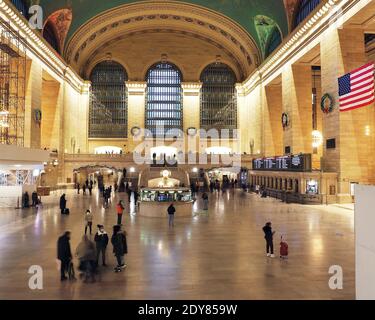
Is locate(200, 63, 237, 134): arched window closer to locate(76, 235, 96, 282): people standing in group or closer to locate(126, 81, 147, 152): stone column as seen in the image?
locate(126, 81, 147, 152): stone column

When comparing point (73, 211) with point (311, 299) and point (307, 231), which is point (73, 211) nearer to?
point (307, 231)

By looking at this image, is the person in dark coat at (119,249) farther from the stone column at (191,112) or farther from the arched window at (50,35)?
the stone column at (191,112)

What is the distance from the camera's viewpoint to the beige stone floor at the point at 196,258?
6.36 metres

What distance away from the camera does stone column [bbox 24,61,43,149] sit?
25.0m

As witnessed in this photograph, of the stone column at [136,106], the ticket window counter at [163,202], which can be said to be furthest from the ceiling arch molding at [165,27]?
the ticket window counter at [163,202]

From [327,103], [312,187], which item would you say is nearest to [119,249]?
[312,187]

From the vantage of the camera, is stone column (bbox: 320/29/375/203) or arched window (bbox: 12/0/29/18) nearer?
stone column (bbox: 320/29/375/203)

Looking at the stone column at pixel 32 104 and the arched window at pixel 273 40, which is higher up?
the arched window at pixel 273 40

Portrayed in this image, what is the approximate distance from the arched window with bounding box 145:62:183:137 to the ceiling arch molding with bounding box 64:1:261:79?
511 cm

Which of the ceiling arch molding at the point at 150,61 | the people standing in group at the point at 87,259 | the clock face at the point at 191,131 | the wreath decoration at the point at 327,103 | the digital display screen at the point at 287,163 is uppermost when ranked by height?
the ceiling arch molding at the point at 150,61

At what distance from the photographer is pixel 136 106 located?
4300 centimetres

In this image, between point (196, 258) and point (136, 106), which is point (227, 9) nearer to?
point (136, 106)

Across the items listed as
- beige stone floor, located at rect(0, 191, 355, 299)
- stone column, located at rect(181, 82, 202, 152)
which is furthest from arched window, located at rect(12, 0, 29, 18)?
stone column, located at rect(181, 82, 202, 152)

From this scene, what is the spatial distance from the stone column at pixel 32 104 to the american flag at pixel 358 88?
20.6m
